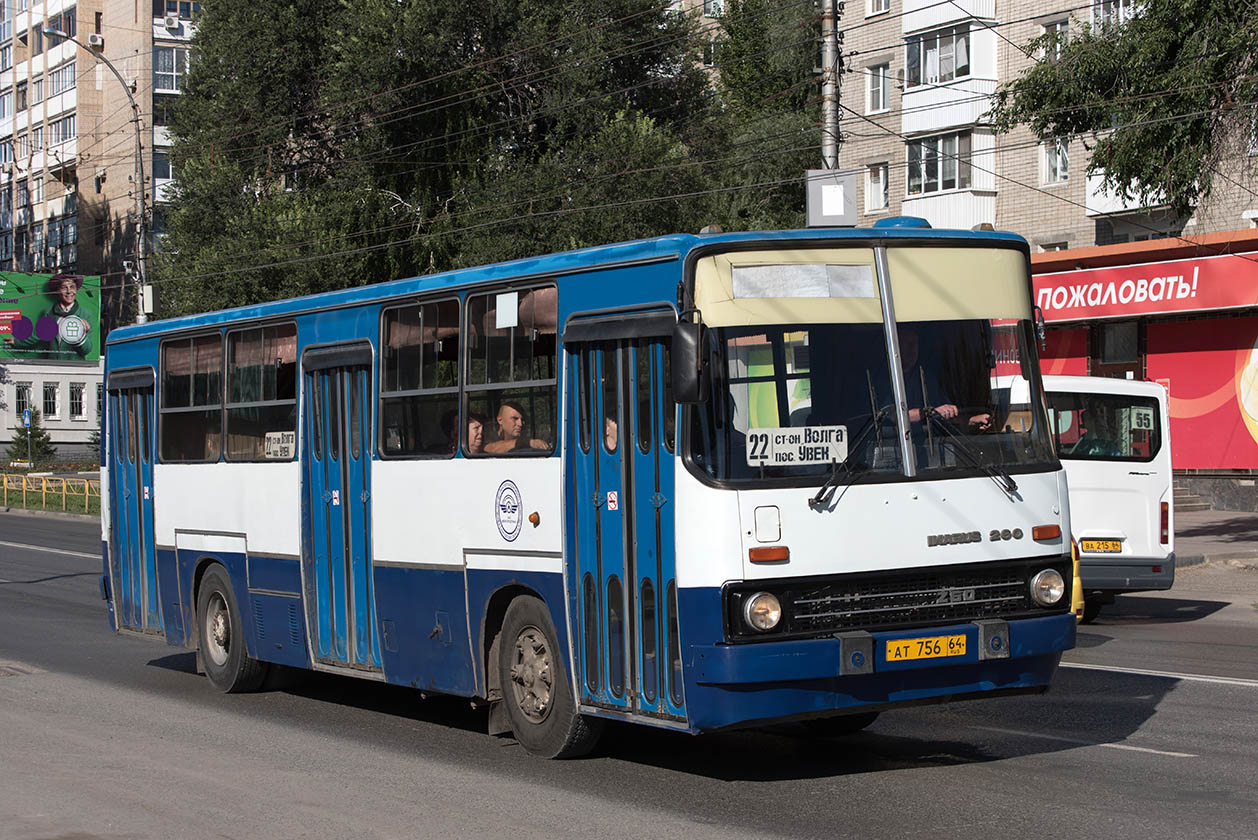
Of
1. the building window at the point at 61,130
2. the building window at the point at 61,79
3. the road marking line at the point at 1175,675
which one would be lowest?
the road marking line at the point at 1175,675

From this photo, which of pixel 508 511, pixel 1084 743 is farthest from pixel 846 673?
pixel 508 511

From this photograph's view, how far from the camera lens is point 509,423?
966cm

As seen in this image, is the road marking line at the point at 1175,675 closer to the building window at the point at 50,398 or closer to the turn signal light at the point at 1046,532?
the turn signal light at the point at 1046,532

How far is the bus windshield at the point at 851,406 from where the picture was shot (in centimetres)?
811

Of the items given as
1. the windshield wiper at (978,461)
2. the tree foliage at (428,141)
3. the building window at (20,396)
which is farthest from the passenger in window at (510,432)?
the building window at (20,396)

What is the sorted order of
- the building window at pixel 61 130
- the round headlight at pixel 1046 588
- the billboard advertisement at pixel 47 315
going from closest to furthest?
the round headlight at pixel 1046 588 < the billboard advertisement at pixel 47 315 < the building window at pixel 61 130

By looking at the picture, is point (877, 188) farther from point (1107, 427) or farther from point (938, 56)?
point (1107, 427)

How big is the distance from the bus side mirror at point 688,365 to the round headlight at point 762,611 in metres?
0.99

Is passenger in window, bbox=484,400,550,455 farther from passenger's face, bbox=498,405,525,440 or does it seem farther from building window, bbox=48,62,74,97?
building window, bbox=48,62,74,97

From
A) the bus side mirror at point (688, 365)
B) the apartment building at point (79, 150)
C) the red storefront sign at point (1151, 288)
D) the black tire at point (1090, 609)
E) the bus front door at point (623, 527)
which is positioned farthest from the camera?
the apartment building at point (79, 150)

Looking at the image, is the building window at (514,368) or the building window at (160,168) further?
the building window at (160,168)

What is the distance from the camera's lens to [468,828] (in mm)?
7453

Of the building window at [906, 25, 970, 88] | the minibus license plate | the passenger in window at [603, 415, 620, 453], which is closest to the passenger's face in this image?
the passenger in window at [603, 415, 620, 453]

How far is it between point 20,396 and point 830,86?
75005 mm
